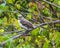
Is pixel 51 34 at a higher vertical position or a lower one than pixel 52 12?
lower

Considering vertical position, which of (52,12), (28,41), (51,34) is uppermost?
(52,12)

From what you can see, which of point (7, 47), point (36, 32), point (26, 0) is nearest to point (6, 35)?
point (7, 47)

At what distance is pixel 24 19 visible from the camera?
14.3 feet

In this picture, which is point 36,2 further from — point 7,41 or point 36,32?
point 7,41

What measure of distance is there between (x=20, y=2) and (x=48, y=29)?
5.54 feet

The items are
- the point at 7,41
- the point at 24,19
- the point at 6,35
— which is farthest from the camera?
the point at 24,19

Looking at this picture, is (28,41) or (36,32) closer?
(36,32)

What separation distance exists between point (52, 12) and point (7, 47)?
84cm

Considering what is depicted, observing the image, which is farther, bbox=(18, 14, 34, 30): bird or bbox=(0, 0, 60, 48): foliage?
bbox=(18, 14, 34, 30): bird

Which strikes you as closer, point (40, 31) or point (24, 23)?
point (40, 31)

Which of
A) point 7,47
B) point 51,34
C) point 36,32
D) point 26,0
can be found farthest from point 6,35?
point 26,0

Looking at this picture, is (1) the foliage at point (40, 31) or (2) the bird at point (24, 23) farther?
(2) the bird at point (24, 23)

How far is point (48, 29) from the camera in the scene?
3666mm

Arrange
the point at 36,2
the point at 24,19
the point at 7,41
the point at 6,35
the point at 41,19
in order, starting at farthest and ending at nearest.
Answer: the point at 24,19
the point at 36,2
the point at 41,19
the point at 6,35
the point at 7,41
